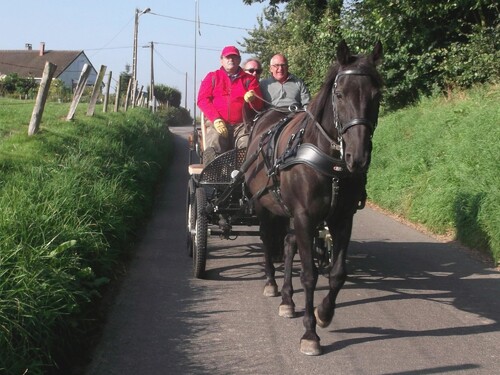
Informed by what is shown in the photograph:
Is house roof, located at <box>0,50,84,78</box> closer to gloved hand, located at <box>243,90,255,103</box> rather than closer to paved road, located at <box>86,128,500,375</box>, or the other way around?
gloved hand, located at <box>243,90,255,103</box>

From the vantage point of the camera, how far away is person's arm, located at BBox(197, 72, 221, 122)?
26.4 ft

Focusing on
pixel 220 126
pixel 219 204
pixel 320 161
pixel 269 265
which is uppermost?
pixel 220 126

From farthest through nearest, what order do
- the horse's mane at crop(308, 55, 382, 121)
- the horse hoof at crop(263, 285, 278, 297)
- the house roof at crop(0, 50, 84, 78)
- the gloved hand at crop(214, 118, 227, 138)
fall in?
the house roof at crop(0, 50, 84, 78), the gloved hand at crop(214, 118, 227, 138), the horse hoof at crop(263, 285, 278, 297), the horse's mane at crop(308, 55, 382, 121)

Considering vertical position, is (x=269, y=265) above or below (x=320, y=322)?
above

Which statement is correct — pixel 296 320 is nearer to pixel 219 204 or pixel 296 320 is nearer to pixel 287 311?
pixel 287 311

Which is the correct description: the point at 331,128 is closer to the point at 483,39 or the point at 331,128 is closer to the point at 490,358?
the point at 490,358

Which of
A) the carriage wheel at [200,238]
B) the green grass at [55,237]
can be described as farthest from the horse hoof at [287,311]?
the green grass at [55,237]

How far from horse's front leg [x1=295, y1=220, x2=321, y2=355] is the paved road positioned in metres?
0.09

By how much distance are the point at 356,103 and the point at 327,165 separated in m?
0.55

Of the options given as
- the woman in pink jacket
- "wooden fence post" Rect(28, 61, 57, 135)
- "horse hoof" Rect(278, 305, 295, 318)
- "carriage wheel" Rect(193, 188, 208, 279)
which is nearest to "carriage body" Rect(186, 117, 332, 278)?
"carriage wheel" Rect(193, 188, 208, 279)

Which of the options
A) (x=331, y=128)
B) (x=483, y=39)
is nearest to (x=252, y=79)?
(x=331, y=128)

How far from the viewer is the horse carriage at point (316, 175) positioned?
4.56 metres

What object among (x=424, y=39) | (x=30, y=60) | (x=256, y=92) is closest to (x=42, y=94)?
(x=256, y=92)

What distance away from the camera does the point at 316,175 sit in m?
4.95
